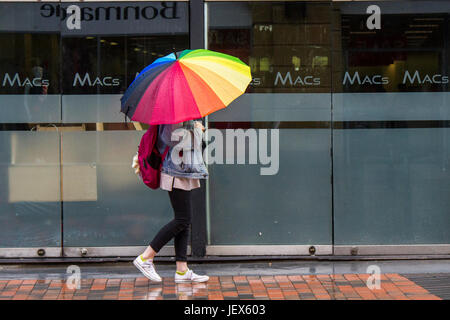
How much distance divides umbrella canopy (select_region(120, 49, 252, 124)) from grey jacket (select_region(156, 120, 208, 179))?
0.50 m

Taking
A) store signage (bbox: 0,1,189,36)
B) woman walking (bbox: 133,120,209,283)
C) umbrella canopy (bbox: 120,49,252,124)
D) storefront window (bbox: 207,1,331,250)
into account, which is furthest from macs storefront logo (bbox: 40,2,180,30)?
woman walking (bbox: 133,120,209,283)

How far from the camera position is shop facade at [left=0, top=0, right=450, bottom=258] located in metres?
8.27

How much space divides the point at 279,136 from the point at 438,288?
243 centimetres

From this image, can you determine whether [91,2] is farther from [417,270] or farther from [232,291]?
[417,270]

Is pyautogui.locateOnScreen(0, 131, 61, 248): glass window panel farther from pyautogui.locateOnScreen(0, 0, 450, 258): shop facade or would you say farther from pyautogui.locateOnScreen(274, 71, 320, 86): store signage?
pyautogui.locateOnScreen(274, 71, 320, 86): store signage

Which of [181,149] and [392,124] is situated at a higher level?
[392,124]

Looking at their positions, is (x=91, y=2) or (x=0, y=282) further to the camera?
(x=91, y=2)

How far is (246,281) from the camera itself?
731 centimetres

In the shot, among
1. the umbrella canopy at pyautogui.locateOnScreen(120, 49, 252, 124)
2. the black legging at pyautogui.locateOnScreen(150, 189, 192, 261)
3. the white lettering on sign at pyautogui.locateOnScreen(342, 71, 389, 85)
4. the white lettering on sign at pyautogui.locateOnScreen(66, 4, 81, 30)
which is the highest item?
the white lettering on sign at pyautogui.locateOnScreen(66, 4, 81, 30)

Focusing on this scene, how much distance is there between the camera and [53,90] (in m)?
8.28

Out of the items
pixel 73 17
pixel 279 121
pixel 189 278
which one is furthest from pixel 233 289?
pixel 73 17

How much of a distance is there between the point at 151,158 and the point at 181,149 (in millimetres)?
290

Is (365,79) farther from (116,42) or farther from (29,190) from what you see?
(29,190)

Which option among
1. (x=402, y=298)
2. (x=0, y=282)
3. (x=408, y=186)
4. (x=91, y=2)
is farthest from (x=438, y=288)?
(x=91, y=2)
